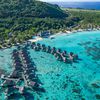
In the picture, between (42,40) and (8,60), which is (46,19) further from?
(8,60)

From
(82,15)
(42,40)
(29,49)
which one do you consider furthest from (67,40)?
(82,15)

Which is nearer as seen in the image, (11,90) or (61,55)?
(11,90)

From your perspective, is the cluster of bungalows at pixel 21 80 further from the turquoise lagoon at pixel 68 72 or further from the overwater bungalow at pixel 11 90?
the turquoise lagoon at pixel 68 72

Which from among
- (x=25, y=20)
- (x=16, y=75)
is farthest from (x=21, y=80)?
(x=25, y=20)

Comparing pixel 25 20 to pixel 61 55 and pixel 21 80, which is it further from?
pixel 21 80

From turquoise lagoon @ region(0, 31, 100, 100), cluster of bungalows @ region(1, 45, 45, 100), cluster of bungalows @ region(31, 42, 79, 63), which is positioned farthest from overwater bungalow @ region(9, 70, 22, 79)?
cluster of bungalows @ region(31, 42, 79, 63)
